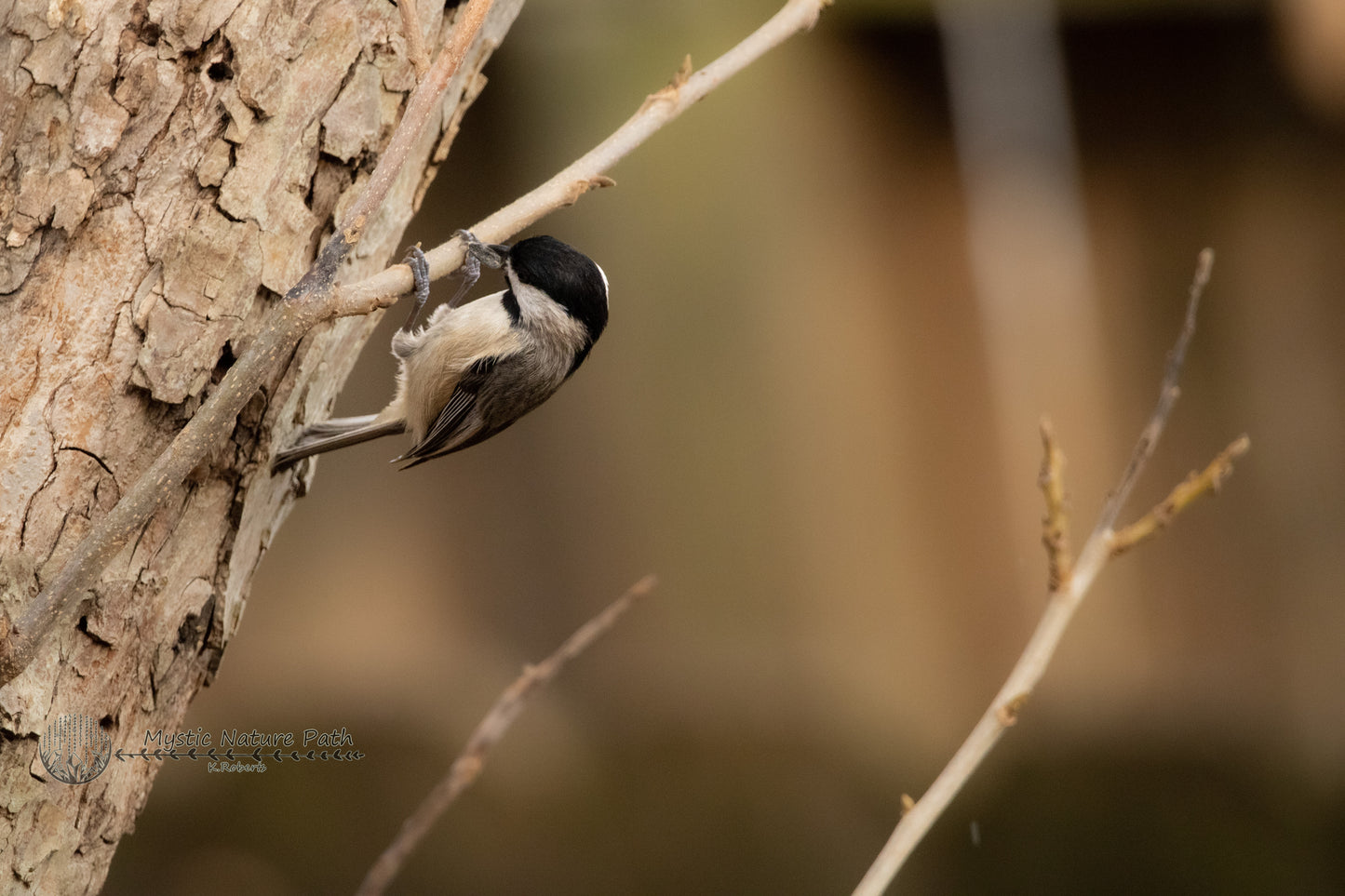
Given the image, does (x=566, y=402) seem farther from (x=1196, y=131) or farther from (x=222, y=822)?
(x=1196, y=131)

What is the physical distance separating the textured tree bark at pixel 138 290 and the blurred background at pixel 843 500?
2.77 meters

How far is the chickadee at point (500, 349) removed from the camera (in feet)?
6.12

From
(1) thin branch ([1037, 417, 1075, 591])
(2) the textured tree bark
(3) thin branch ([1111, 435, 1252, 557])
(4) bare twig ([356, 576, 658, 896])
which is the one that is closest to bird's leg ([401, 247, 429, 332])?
(2) the textured tree bark

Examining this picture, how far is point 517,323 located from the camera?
1.96m

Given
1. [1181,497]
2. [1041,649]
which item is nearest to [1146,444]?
[1181,497]

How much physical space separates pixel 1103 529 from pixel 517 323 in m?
1.16

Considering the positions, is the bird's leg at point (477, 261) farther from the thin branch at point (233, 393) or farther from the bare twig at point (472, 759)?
the bare twig at point (472, 759)

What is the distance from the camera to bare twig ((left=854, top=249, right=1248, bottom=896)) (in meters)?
0.92

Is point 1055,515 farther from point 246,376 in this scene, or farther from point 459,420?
point 459,420

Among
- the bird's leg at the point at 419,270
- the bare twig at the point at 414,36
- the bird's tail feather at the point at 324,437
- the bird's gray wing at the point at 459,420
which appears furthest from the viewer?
the bird's gray wing at the point at 459,420

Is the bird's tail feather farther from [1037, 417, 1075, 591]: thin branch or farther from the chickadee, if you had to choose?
[1037, 417, 1075, 591]: thin branch

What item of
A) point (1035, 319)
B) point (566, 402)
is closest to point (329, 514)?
point (566, 402)

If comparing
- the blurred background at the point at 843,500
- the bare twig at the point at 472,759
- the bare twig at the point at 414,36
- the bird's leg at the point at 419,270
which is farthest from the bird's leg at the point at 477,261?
the blurred background at the point at 843,500

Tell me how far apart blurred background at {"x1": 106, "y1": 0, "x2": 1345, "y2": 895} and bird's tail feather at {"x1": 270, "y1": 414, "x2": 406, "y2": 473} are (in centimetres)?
237
